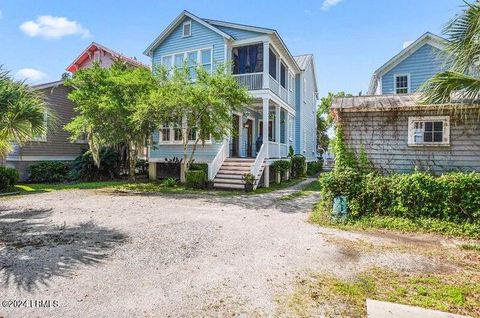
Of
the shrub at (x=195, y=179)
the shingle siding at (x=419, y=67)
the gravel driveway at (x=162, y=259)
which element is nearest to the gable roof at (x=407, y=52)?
the shingle siding at (x=419, y=67)

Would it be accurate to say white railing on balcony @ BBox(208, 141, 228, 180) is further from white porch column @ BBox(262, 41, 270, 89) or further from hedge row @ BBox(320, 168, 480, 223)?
hedge row @ BBox(320, 168, 480, 223)

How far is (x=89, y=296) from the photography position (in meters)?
3.76

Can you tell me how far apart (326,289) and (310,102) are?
26034 mm

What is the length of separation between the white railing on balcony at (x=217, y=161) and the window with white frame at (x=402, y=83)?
11.3 m

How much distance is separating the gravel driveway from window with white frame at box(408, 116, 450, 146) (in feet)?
13.7

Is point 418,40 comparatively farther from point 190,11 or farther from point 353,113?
point 190,11

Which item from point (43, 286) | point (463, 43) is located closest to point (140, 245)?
point (43, 286)

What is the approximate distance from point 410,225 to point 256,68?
1244cm

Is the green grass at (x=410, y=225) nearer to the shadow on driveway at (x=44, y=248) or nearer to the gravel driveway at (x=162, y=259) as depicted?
the gravel driveway at (x=162, y=259)

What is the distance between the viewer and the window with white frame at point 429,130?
8930 mm

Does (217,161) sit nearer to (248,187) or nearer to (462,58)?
(248,187)

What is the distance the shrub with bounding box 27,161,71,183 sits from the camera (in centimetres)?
1670

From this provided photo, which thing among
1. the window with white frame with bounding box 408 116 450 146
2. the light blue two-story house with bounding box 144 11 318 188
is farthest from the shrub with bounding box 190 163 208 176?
the window with white frame with bounding box 408 116 450 146

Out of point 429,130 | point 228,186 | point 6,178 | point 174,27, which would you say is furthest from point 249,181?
point 6,178
